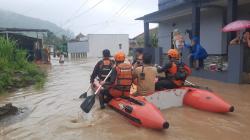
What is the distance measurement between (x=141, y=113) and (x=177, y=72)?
92.4 inches

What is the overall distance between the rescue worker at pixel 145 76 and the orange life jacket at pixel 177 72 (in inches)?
32.5

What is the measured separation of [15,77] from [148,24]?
10.00 meters

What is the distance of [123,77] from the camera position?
7672mm

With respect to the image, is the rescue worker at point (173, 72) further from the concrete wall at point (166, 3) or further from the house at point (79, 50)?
the house at point (79, 50)

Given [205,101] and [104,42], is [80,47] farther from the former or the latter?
[205,101]

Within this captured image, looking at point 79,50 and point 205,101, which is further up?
point 79,50

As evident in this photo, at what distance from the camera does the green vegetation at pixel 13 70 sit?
12.6 metres

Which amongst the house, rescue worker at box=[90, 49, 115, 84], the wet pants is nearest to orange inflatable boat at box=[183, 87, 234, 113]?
the wet pants

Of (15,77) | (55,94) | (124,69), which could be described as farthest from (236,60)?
(15,77)

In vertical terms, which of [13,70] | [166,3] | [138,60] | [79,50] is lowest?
[13,70]

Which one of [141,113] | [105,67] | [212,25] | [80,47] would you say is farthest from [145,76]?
[80,47]

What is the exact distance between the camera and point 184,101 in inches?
339

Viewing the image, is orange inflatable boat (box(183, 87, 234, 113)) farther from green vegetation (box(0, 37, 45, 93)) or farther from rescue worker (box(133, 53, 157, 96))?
green vegetation (box(0, 37, 45, 93))

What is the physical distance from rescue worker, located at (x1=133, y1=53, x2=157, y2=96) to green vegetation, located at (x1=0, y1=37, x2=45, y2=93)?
237 inches
